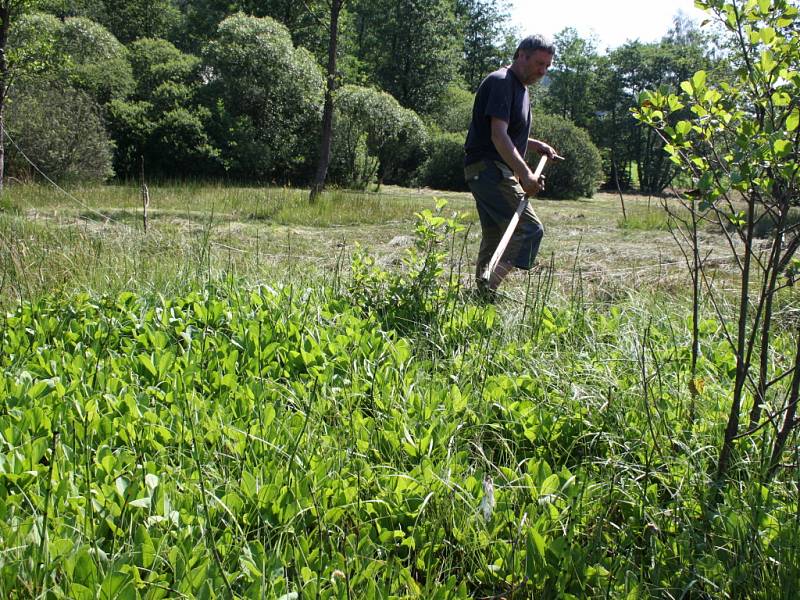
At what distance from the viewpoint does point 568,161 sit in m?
25.7

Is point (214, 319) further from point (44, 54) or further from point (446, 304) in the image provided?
point (44, 54)

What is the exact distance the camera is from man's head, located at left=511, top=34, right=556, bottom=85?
14.3 feet

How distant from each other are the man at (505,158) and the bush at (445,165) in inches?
A: 859

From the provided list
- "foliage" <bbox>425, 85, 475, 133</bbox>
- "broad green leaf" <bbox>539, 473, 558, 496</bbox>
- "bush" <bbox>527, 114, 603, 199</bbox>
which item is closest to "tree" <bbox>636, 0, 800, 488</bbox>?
"broad green leaf" <bbox>539, 473, 558, 496</bbox>

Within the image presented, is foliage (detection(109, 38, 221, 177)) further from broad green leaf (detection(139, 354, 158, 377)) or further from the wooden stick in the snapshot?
broad green leaf (detection(139, 354, 158, 377))

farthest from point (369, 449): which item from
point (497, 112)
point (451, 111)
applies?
point (451, 111)

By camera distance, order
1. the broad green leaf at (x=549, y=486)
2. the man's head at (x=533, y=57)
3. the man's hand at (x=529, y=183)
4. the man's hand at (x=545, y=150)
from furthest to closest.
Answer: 1. the man's hand at (x=545, y=150)
2. the man's head at (x=533, y=57)
3. the man's hand at (x=529, y=183)
4. the broad green leaf at (x=549, y=486)

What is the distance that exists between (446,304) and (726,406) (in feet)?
4.97

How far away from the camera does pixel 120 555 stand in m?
1.62

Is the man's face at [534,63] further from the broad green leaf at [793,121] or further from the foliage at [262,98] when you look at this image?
the foliage at [262,98]

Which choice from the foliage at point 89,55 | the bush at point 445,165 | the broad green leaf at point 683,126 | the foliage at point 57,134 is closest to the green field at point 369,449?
the broad green leaf at point 683,126

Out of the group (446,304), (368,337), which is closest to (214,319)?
(368,337)

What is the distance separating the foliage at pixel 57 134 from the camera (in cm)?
1462

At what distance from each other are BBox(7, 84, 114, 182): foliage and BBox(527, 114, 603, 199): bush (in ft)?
52.6
